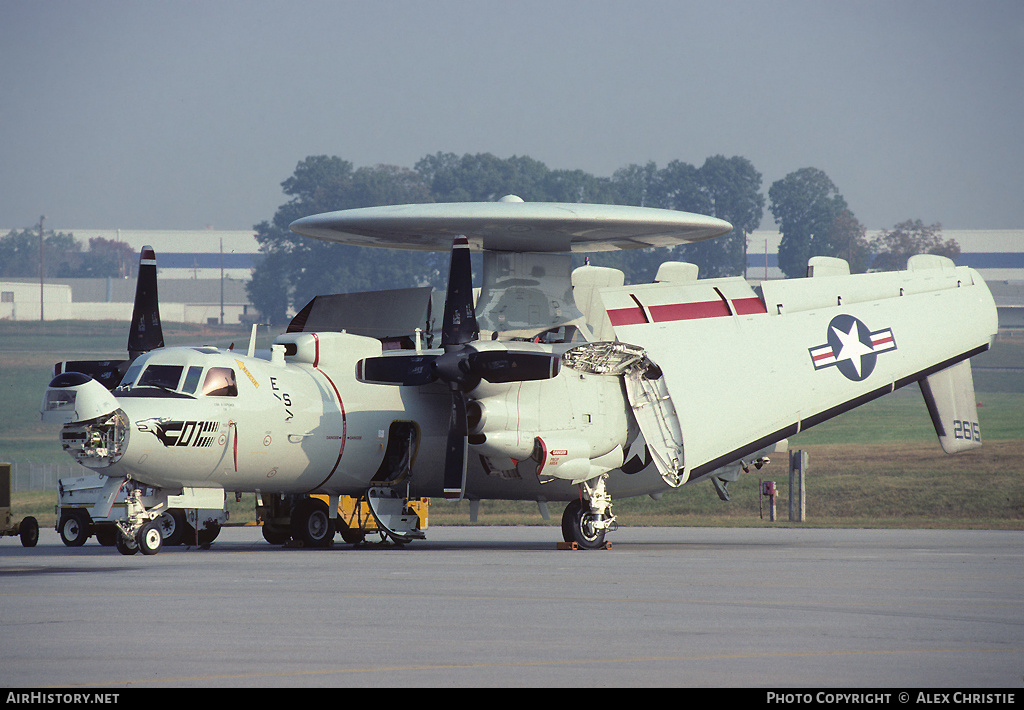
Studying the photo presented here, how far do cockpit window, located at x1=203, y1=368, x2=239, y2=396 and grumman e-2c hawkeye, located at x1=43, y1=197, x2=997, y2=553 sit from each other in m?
0.03


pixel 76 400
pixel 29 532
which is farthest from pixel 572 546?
pixel 29 532

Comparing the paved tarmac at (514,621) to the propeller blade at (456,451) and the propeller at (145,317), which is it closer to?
the propeller blade at (456,451)

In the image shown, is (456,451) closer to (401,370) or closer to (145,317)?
(401,370)

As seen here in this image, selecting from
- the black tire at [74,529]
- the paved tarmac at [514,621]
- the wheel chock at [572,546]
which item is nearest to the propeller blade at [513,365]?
the paved tarmac at [514,621]

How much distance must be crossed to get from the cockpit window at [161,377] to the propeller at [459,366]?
12.8 ft

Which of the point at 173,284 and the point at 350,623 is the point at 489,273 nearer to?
the point at 350,623

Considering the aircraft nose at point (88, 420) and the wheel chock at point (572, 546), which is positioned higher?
the aircraft nose at point (88, 420)

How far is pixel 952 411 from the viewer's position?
3138 centimetres

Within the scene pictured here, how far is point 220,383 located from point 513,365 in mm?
5586

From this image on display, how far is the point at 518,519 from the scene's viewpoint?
44.8 meters

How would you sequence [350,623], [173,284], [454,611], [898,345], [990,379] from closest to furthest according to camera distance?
1. [350,623]
2. [454,611]
3. [898,345]
4. [990,379]
5. [173,284]

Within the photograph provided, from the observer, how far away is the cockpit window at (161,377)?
22266 mm

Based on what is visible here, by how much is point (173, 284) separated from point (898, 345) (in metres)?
126

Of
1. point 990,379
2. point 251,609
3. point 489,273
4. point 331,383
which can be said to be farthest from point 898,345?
point 990,379
